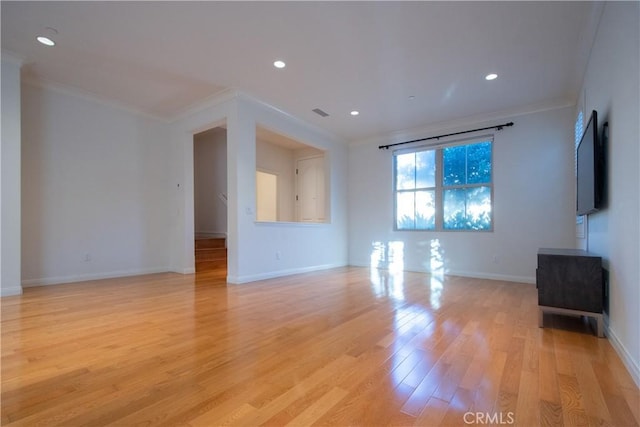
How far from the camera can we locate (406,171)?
18.6 feet

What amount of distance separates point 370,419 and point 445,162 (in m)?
4.76

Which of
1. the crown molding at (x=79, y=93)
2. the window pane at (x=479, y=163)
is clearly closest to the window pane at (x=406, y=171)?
the window pane at (x=479, y=163)

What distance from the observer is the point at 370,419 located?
1226 mm

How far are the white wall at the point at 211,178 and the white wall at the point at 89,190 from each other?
5.83 feet

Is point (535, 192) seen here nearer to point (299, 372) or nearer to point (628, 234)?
point (628, 234)

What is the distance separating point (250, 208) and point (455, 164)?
3.51 meters

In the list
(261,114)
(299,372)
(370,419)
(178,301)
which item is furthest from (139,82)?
(370,419)

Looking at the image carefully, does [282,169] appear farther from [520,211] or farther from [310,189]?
[520,211]

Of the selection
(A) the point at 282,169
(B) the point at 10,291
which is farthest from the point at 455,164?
(B) the point at 10,291

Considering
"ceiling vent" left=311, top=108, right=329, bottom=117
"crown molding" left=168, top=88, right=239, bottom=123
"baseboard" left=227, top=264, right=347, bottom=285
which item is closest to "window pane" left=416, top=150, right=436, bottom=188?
"ceiling vent" left=311, top=108, right=329, bottom=117

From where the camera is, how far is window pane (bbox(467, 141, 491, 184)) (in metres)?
4.82

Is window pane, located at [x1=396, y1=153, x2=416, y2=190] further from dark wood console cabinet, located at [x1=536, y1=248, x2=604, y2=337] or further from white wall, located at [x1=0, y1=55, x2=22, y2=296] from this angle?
white wall, located at [x1=0, y1=55, x2=22, y2=296]

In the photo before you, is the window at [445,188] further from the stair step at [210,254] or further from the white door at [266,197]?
the stair step at [210,254]

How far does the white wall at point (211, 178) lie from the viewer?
6959 mm
